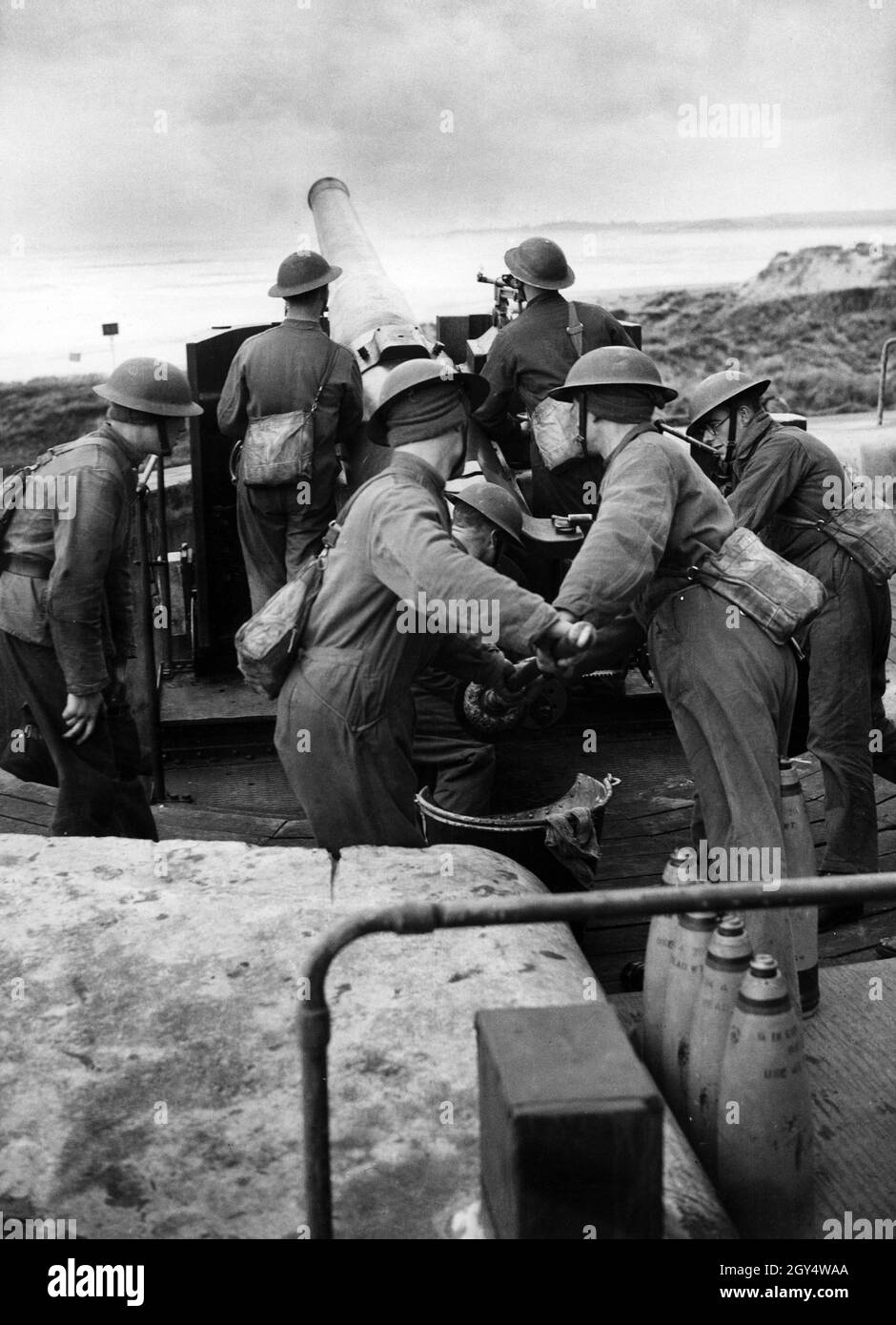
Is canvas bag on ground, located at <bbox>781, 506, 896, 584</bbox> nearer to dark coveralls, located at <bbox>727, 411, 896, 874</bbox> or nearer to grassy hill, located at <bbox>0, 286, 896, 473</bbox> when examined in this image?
dark coveralls, located at <bbox>727, 411, 896, 874</bbox>

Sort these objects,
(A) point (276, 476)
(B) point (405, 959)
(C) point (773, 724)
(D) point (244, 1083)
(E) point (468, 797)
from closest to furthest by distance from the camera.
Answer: (D) point (244, 1083) → (B) point (405, 959) → (C) point (773, 724) → (E) point (468, 797) → (A) point (276, 476)

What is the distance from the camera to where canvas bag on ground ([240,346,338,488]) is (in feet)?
19.4

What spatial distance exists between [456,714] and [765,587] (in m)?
1.48

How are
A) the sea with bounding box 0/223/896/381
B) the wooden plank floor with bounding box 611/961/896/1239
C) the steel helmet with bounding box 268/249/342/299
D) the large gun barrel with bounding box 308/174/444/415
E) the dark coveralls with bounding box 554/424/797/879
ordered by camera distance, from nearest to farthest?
1. the wooden plank floor with bounding box 611/961/896/1239
2. the dark coveralls with bounding box 554/424/797/879
3. the steel helmet with bounding box 268/249/342/299
4. the large gun barrel with bounding box 308/174/444/415
5. the sea with bounding box 0/223/896/381

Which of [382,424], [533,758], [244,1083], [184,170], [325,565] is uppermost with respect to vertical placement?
[184,170]

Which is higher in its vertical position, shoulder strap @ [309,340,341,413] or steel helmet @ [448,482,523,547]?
shoulder strap @ [309,340,341,413]

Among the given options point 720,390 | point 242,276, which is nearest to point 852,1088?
point 720,390

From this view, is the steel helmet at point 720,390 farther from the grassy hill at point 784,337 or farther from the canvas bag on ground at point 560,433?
the grassy hill at point 784,337

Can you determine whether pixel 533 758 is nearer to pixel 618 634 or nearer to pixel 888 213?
pixel 618 634

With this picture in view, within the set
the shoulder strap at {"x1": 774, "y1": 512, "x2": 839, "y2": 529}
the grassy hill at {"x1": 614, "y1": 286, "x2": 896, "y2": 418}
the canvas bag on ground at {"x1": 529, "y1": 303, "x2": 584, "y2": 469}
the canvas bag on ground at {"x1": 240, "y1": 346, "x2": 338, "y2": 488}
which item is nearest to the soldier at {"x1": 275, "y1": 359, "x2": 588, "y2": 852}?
the canvas bag on ground at {"x1": 529, "y1": 303, "x2": 584, "y2": 469}

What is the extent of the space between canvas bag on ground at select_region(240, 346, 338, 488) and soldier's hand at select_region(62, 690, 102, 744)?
1.58m

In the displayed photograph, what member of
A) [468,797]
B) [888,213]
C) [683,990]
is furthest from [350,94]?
[683,990]

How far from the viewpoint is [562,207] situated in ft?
51.9
